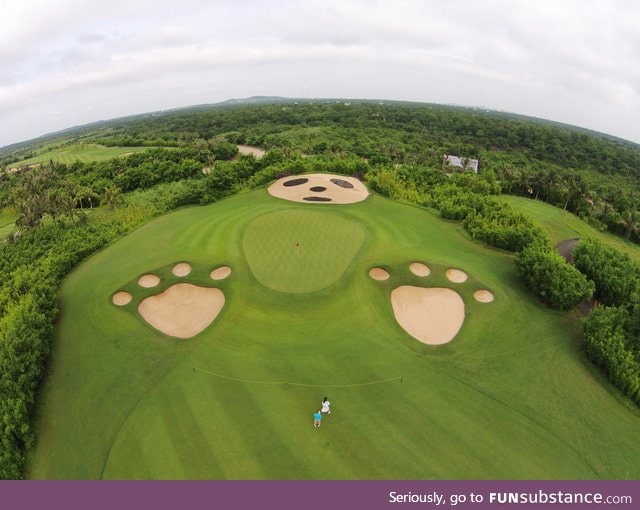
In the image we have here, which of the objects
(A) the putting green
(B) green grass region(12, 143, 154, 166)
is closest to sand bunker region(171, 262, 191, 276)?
(A) the putting green

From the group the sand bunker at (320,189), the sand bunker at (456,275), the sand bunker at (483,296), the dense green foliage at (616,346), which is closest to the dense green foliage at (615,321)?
the dense green foliage at (616,346)

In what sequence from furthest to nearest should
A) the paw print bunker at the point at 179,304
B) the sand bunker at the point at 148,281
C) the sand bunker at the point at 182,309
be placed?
the sand bunker at the point at 148,281 < the paw print bunker at the point at 179,304 < the sand bunker at the point at 182,309

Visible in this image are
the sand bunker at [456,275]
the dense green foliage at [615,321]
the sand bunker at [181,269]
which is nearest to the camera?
the dense green foliage at [615,321]

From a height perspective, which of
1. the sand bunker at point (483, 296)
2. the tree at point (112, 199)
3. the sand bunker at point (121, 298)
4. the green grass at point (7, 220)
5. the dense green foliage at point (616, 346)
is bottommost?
the dense green foliage at point (616, 346)

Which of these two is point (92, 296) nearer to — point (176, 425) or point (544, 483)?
point (176, 425)

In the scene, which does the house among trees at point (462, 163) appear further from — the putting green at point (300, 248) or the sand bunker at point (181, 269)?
the sand bunker at point (181, 269)

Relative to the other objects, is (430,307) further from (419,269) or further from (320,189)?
(320,189)

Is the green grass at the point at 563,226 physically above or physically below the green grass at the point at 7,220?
below

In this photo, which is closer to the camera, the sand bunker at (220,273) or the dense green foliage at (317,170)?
the dense green foliage at (317,170)
